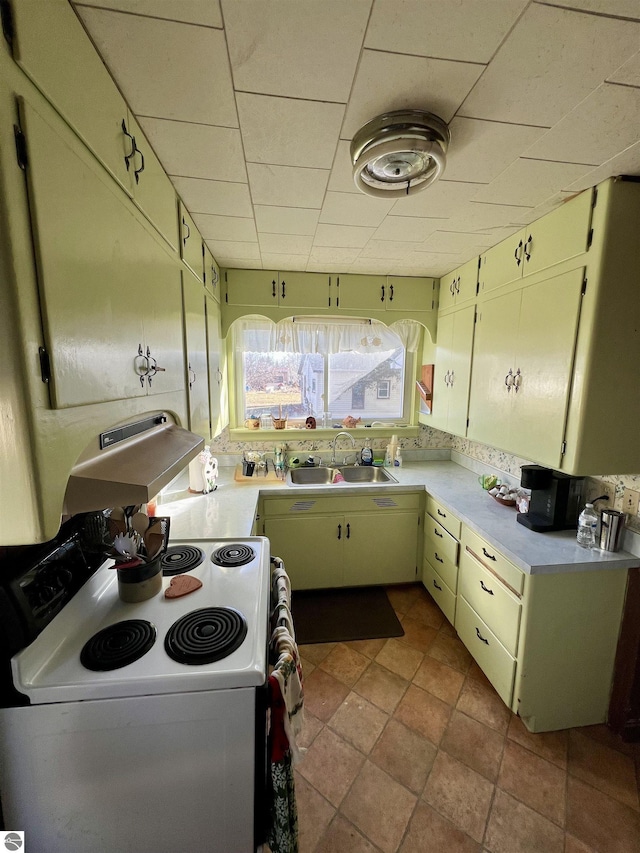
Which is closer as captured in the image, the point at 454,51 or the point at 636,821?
the point at 454,51

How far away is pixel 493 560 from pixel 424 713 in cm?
86

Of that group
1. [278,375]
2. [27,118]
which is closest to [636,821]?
[27,118]

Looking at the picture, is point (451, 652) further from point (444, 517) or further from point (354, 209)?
point (354, 209)

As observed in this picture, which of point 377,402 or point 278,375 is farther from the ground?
point 278,375

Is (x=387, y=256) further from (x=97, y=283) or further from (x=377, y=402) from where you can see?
(x=97, y=283)

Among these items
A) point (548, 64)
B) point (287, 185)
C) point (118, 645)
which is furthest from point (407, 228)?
point (118, 645)

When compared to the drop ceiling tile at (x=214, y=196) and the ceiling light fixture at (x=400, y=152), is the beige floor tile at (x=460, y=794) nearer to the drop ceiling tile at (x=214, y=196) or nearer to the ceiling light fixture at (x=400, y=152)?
the ceiling light fixture at (x=400, y=152)

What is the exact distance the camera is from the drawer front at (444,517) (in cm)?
211

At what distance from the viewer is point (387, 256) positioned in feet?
7.24

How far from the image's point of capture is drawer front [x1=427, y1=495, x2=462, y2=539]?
2114 millimetres

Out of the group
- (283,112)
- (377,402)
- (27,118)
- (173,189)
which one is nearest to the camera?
(27,118)

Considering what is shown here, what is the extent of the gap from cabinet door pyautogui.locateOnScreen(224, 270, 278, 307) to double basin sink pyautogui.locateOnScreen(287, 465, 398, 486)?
1438 mm

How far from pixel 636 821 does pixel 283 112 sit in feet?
9.32

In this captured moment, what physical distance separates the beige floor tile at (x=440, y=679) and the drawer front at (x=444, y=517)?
0.76 m
